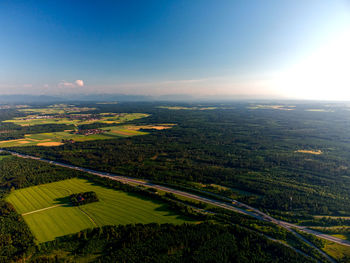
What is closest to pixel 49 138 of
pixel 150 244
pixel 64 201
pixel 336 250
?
pixel 64 201

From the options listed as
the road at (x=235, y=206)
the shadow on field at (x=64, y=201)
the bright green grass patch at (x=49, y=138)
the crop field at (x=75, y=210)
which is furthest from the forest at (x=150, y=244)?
the bright green grass patch at (x=49, y=138)

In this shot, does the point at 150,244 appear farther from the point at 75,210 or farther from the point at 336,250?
the point at 336,250

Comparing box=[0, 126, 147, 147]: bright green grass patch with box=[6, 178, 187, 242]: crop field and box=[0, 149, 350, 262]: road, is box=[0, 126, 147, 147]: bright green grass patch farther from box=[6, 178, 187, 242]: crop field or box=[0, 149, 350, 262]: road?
box=[6, 178, 187, 242]: crop field

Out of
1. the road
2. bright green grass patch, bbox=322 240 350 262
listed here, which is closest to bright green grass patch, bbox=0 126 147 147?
the road

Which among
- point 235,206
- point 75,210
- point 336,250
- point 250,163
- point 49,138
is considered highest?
point 49,138

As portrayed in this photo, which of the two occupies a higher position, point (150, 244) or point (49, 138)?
point (49, 138)

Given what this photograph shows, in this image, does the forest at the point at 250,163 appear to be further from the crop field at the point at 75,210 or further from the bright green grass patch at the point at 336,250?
the crop field at the point at 75,210

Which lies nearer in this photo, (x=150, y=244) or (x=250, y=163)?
(x=150, y=244)

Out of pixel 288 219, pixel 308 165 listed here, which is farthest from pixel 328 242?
pixel 308 165
